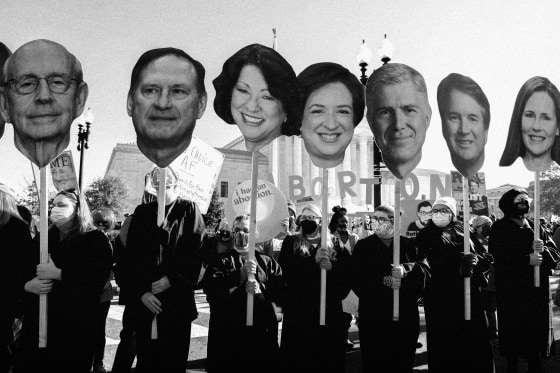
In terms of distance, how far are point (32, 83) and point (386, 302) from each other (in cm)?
374

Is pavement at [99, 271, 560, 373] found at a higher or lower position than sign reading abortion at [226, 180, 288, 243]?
lower

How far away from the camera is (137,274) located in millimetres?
4312

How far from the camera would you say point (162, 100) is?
4.39 m

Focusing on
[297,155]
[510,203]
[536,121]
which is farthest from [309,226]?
[297,155]

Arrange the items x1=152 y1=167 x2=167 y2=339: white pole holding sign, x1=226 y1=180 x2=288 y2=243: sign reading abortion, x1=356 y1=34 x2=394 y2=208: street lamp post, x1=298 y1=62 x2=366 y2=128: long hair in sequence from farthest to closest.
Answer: x1=356 y1=34 x2=394 y2=208: street lamp post, x1=226 y1=180 x2=288 y2=243: sign reading abortion, x1=298 y1=62 x2=366 y2=128: long hair, x1=152 y1=167 x2=167 y2=339: white pole holding sign

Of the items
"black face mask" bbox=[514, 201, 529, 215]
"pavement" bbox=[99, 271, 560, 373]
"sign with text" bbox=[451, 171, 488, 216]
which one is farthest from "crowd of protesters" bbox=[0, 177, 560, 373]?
"sign with text" bbox=[451, 171, 488, 216]

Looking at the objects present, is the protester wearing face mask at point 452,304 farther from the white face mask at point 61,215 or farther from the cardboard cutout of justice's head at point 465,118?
the white face mask at point 61,215

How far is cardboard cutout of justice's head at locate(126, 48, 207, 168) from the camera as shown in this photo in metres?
4.40

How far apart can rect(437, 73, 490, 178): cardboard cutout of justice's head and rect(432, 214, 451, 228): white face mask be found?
1.64 ft

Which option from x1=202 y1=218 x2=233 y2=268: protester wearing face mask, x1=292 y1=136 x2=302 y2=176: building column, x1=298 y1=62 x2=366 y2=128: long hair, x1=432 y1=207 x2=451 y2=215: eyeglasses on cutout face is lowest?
x1=202 y1=218 x2=233 y2=268: protester wearing face mask

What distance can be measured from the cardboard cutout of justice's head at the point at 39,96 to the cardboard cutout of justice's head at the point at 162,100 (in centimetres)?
58

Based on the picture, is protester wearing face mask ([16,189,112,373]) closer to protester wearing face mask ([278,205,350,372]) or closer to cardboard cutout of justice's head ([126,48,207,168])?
cardboard cutout of justice's head ([126,48,207,168])

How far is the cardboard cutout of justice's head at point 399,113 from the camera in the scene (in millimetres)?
4820

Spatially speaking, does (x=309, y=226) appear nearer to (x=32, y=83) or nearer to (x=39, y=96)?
(x=39, y=96)
